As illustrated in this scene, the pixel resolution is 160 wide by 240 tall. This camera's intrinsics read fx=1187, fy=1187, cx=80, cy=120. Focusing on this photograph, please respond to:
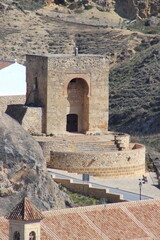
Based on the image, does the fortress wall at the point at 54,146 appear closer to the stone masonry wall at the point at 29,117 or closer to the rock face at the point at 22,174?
the stone masonry wall at the point at 29,117

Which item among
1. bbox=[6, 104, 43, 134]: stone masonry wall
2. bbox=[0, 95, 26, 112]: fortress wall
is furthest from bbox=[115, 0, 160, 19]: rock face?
bbox=[6, 104, 43, 134]: stone masonry wall

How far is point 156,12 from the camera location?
91.4 metres

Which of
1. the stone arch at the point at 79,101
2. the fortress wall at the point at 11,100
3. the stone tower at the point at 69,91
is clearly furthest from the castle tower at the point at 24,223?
the fortress wall at the point at 11,100

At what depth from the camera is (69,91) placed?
49.4 meters

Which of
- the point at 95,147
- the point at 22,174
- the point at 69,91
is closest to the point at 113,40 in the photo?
the point at 69,91

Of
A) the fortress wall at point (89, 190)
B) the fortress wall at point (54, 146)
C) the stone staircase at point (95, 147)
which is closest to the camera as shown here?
the fortress wall at point (89, 190)

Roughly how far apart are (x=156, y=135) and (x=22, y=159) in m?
22.4

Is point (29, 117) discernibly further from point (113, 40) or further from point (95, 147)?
point (113, 40)

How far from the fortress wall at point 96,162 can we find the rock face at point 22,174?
195 inches

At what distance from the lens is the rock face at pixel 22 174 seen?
39.4 meters

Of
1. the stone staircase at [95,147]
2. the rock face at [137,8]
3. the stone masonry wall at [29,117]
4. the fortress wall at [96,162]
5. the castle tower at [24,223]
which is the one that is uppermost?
the rock face at [137,8]

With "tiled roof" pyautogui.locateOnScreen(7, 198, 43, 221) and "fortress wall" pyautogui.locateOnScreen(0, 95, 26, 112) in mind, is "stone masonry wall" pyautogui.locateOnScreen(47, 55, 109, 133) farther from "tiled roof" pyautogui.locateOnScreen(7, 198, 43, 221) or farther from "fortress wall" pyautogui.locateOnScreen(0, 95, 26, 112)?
"tiled roof" pyautogui.locateOnScreen(7, 198, 43, 221)

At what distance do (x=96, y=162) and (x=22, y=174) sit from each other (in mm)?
6646

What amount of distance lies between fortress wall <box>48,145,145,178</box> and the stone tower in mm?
2752
